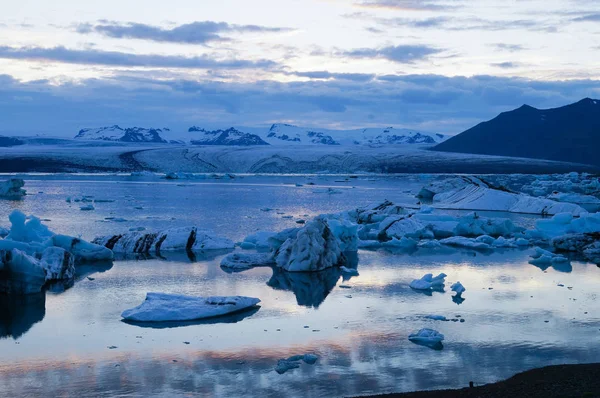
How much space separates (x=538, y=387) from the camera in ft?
17.7

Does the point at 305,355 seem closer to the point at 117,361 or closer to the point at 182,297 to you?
the point at 117,361

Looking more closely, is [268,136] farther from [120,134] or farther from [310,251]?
[310,251]

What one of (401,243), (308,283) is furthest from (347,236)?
(308,283)

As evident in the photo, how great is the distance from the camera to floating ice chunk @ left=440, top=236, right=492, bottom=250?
45.9 feet

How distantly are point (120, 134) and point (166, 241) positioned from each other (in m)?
102

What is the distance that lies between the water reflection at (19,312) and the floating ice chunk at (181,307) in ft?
3.25

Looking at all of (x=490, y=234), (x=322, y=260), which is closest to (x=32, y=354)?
(x=322, y=260)

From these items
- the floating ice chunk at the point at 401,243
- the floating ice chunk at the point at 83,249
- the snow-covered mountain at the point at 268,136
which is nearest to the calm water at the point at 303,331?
the floating ice chunk at the point at 83,249

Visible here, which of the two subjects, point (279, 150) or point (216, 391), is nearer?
point (216, 391)

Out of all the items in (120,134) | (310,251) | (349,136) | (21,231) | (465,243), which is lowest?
(465,243)

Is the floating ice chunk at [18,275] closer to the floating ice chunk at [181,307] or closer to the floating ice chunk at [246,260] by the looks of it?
the floating ice chunk at [181,307]

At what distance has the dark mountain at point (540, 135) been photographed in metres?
83.7

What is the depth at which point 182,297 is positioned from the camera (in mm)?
8352

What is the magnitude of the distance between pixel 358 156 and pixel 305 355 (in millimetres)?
55759
